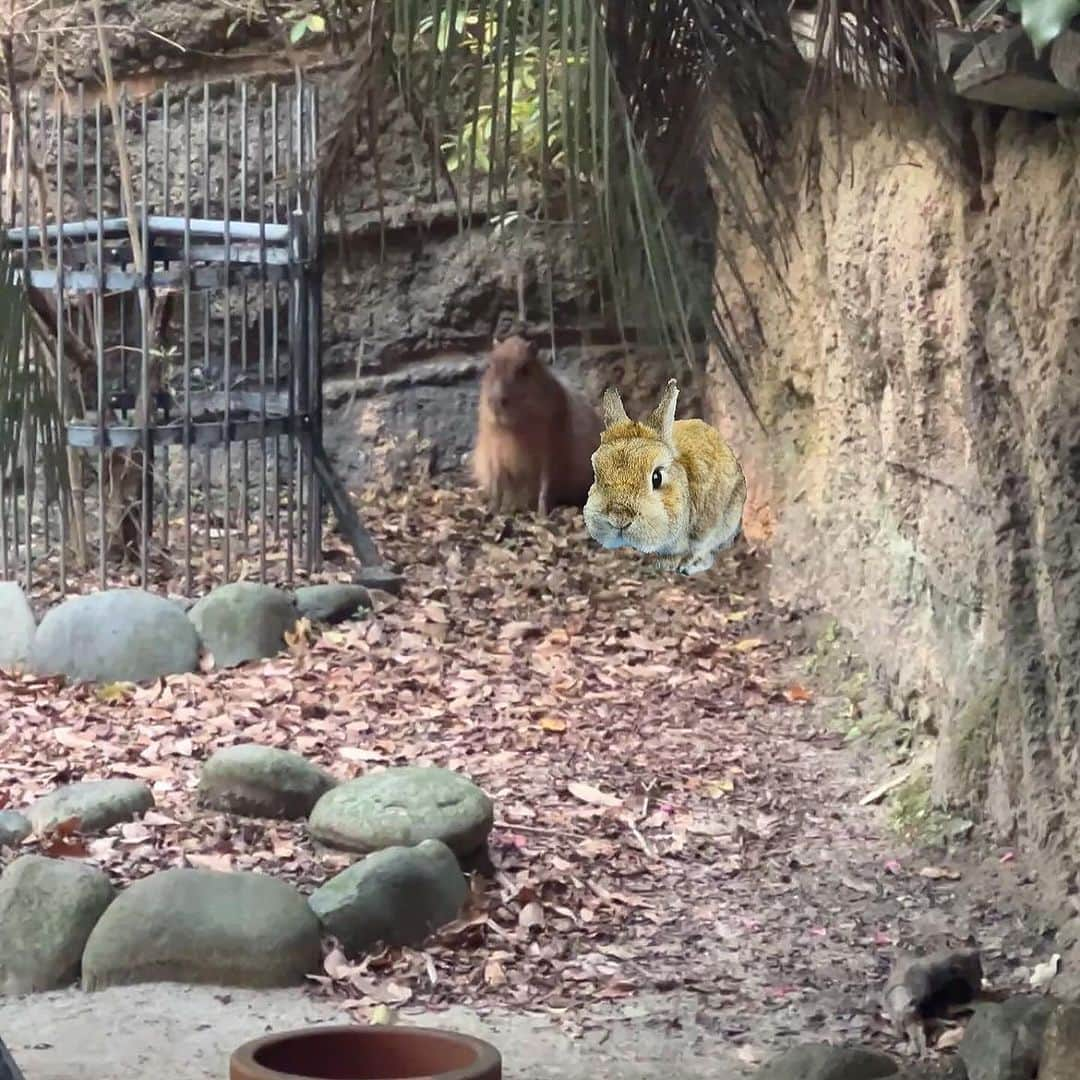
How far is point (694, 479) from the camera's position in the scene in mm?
2197

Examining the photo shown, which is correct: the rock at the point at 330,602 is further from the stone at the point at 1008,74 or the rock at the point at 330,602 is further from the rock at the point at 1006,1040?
the stone at the point at 1008,74

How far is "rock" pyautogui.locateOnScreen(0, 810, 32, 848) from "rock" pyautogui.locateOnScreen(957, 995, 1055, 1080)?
94.9 inches

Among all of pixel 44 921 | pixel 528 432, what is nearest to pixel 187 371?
pixel 528 432

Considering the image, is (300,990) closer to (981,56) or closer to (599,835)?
(599,835)

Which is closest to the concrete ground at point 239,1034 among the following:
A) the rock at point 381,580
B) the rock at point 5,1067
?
the rock at point 5,1067

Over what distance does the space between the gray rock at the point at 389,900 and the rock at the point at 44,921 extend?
1.70ft

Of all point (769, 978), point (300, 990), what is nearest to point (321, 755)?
point (300, 990)

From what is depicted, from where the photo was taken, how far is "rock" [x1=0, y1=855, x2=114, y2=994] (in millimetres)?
3959

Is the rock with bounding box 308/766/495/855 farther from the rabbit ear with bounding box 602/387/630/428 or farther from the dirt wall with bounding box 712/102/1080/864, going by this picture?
the rabbit ear with bounding box 602/387/630/428

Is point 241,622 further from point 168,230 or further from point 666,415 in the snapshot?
point 666,415

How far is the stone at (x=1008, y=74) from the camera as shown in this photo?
2.98 m

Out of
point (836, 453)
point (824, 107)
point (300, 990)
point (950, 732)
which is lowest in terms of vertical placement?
point (300, 990)

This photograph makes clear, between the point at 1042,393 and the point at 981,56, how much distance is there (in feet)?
3.29

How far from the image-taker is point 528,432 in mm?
7723
